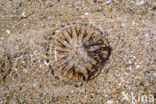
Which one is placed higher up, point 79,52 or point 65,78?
point 79,52

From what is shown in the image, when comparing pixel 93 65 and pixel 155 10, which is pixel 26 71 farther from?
pixel 155 10

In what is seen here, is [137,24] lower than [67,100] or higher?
higher

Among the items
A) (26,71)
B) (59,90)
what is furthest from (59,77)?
(26,71)

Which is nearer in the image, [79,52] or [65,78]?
[79,52]
